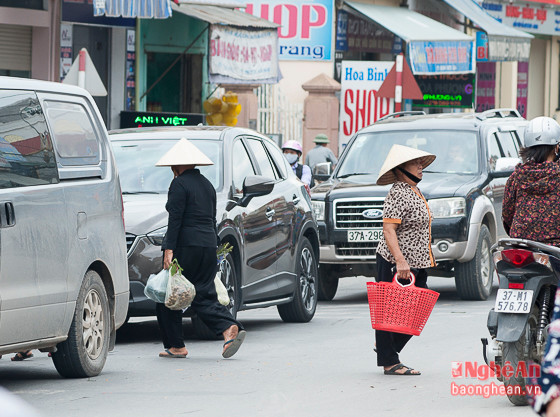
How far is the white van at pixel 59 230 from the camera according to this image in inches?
298

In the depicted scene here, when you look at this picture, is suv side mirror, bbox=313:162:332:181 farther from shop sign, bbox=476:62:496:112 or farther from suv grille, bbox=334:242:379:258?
shop sign, bbox=476:62:496:112

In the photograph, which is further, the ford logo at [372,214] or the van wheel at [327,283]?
the van wheel at [327,283]

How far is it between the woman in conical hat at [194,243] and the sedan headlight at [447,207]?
190 inches

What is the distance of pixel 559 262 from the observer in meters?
7.29

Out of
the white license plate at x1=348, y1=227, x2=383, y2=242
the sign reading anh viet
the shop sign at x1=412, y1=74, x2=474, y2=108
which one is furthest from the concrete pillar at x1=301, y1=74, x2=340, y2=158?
the white license plate at x1=348, y1=227, x2=383, y2=242

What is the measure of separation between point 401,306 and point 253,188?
2722 millimetres

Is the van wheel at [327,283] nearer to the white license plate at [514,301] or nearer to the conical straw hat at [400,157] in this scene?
the conical straw hat at [400,157]

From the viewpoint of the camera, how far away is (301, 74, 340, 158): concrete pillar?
27453 mm

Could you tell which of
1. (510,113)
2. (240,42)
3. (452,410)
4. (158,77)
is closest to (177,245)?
(452,410)

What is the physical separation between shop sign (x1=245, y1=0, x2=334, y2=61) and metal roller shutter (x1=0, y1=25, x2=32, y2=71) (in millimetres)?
7995

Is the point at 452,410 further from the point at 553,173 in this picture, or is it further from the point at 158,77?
the point at 158,77

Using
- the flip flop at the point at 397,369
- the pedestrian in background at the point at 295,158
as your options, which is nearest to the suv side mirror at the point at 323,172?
the pedestrian in background at the point at 295,158

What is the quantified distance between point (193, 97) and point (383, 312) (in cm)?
1651

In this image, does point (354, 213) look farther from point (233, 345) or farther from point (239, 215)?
point (233, 345)
